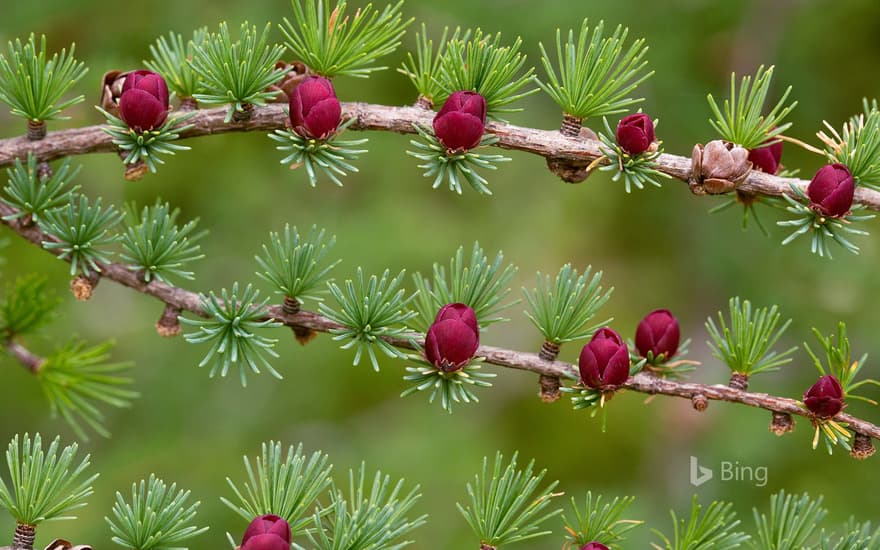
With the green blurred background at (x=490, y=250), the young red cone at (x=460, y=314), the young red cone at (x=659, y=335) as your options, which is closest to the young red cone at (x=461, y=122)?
the young red cone at (x=460, y=314)

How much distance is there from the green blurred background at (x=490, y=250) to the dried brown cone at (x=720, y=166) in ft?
4.28

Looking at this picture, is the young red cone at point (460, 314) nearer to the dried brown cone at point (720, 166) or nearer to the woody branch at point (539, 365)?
the woody branch at point (539, 365)

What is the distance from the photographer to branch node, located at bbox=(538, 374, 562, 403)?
963mm

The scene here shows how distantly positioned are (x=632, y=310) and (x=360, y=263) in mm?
943

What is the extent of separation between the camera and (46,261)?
2.17 m

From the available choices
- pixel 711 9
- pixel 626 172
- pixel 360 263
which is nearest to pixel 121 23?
pixel 360 263

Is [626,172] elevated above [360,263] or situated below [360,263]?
below

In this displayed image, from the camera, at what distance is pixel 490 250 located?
8.58 ft

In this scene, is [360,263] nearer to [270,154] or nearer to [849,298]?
[270,154]

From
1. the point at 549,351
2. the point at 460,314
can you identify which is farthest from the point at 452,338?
the point at 549,351

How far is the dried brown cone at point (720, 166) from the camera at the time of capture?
2.89 feet

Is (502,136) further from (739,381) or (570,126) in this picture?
(739,381)

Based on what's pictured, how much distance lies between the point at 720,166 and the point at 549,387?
0.28 metres

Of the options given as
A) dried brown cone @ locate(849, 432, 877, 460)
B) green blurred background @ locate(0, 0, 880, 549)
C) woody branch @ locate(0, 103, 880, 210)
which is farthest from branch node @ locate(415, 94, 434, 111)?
green blurred background @ locate(0, 0, 880, 549)
